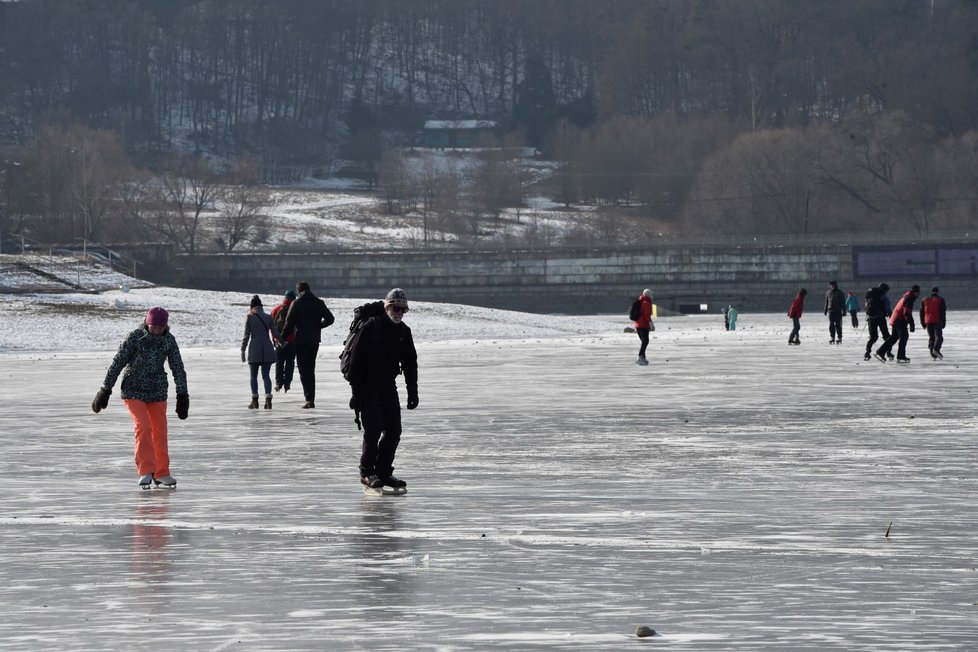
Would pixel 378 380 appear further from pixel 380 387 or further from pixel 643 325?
pixel 643 325

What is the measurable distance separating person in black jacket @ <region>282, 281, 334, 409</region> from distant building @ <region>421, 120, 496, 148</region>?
150 meters

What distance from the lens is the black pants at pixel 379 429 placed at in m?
13.7

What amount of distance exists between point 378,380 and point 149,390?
2.01m

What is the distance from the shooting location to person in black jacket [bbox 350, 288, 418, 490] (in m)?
13.7

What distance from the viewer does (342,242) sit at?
5020 inches

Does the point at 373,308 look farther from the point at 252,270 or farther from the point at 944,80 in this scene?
the point at 944,80

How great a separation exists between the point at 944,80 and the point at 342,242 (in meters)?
53.2

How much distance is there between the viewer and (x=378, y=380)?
1375 cm

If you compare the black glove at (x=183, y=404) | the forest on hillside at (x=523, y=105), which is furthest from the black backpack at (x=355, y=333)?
the forest on hillside at (x=523, y=105)

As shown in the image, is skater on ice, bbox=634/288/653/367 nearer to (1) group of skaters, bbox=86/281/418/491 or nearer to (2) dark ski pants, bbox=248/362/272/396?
(2) dark ski pants, bbox=248/362/272/396

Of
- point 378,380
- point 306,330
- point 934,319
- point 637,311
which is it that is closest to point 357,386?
point 378,380

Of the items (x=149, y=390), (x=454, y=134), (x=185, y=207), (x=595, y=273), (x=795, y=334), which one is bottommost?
(x=795, y=334)

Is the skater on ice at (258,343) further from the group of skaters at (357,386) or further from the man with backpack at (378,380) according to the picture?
the man with backpack at (378,380)

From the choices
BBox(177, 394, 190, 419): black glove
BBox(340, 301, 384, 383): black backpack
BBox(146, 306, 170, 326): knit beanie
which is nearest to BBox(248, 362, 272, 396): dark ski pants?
BBox(146, 306, 170, 326): knit beanie
